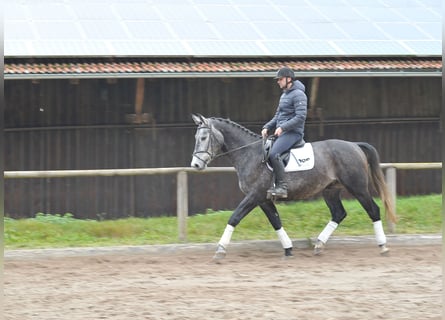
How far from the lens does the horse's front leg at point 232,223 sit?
10.5 m

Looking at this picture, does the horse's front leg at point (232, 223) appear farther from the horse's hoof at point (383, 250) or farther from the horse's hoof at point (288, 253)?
the horse's hoof at point (383, 250)

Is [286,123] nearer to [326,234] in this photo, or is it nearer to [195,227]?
[326,234]

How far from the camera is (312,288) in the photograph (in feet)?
28.6

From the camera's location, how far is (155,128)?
1414 cm

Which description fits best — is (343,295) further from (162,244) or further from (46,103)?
(46,103)

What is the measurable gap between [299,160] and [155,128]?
157 inches

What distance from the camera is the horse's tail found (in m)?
11.3

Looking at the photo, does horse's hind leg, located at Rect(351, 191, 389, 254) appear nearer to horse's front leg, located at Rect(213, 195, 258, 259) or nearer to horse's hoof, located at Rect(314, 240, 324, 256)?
horse's hoof, located at Rect(314, 240, 324, 256)

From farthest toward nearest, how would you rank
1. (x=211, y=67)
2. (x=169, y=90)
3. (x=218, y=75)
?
(x=169, y=90), (x=211, y=67), (x=218, y=75)
